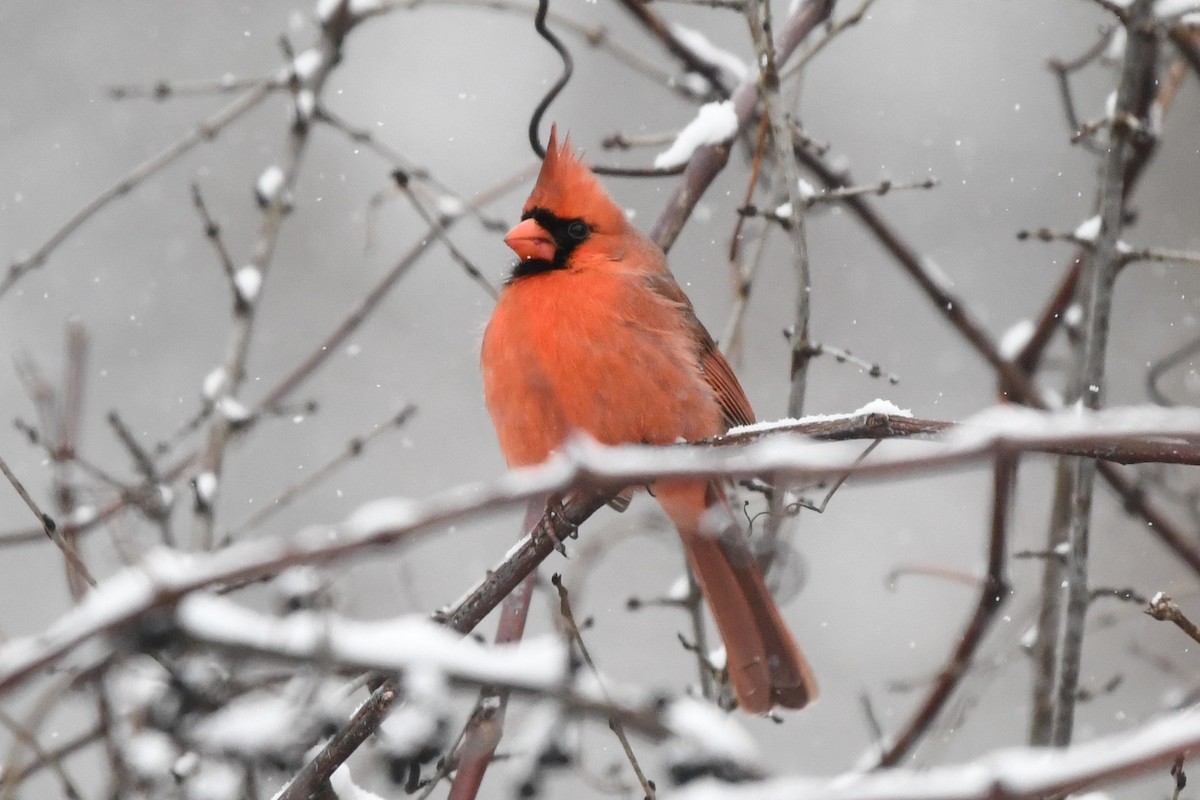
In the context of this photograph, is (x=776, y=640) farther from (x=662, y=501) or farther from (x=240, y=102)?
(x=240, y=102)

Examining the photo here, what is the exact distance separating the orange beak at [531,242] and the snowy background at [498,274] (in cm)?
278

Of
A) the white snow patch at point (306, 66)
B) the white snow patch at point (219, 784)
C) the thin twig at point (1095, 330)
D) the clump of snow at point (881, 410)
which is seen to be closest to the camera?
the white snow patch at point (219, 784)

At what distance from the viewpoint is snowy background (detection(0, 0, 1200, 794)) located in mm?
6051

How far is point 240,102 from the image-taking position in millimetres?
3150

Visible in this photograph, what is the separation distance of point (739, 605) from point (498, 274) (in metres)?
3.26

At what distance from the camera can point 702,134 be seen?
2.85 meters

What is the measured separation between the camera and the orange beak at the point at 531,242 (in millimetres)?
2977

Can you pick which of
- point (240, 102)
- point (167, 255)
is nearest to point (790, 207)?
point (240, 102)

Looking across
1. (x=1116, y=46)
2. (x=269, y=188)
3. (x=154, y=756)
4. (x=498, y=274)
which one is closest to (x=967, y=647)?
(x=1116, y=46)

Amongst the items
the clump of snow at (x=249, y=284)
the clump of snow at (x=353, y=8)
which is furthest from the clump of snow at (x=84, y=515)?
the clump of snow at (x=353, y=8)

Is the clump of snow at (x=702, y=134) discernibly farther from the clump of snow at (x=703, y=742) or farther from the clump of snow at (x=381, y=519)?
the clump of snow at (x=381, y=519)

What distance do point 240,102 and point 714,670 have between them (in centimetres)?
164

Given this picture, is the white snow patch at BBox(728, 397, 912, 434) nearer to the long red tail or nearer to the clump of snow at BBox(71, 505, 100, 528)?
the long red tail

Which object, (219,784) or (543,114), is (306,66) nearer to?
(543,114)
